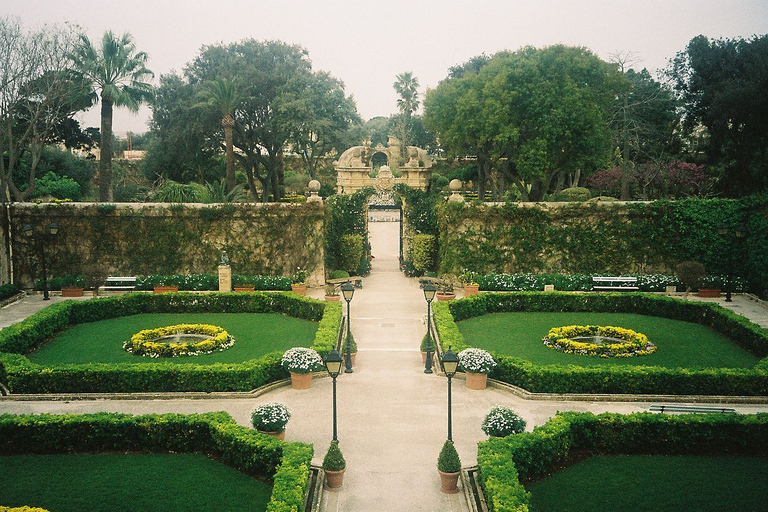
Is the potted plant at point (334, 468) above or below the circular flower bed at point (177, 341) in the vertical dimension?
below

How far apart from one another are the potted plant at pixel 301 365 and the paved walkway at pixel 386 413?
0.23 metres

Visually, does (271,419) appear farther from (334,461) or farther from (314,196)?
(314,196)

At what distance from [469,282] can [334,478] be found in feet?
48.6

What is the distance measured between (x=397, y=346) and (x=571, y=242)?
32.9 ft

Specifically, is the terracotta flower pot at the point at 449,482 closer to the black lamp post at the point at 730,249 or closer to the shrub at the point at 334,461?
the shrub at the point at 334,461

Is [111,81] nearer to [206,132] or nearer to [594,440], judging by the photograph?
[206,132]

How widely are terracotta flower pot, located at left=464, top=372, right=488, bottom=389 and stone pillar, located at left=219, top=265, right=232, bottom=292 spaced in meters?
11.7

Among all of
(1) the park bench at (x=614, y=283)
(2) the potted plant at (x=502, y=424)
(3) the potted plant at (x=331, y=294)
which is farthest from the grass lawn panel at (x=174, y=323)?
(1) the park bench at (x=614, y=283)

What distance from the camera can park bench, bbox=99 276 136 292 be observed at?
2536 cm

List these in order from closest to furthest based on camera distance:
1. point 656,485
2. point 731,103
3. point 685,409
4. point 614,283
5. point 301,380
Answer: point 656,485, point 685,409, point 301,380, point 614,283, point 731,103

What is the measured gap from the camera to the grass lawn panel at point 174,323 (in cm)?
1733

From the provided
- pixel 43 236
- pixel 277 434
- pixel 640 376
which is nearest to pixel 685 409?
pixel 640 376

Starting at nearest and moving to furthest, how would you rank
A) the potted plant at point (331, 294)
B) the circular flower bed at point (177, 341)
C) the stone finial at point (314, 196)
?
the circular flower bed at point (177, 341) → the potted plant at point (331, 294) → the stone finial at point (314, 196)

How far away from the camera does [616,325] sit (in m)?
20.5
